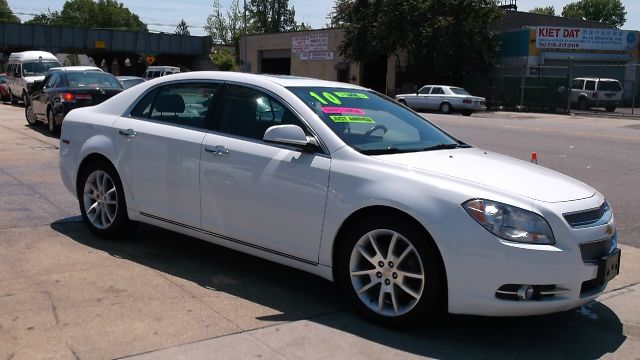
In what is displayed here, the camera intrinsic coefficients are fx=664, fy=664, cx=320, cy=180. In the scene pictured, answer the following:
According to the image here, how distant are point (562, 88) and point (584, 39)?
23.3 ft

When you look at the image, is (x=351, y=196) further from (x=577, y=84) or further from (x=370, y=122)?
(x=577, y=84)

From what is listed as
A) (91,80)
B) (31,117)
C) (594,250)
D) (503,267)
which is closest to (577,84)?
(91,80)

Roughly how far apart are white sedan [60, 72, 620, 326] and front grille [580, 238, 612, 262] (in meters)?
0.01

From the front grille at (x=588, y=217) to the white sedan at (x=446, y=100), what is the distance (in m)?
28.6

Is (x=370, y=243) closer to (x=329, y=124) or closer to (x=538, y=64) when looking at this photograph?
(x=329, y=124)

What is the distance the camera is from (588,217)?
416 centimetres

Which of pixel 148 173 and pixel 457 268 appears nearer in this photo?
pixel 457 268

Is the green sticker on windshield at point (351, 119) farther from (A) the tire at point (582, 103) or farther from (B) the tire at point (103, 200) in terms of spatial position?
(A) the tire at point (582, 103)

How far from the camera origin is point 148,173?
18.5ft

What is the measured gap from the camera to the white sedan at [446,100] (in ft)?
106

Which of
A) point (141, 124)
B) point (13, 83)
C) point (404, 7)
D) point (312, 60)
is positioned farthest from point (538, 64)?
point (141, 124)

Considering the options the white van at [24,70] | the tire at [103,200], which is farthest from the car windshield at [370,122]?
the white van at [24,70]

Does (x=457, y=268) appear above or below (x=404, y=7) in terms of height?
below

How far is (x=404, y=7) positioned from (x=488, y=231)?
37551 mm
